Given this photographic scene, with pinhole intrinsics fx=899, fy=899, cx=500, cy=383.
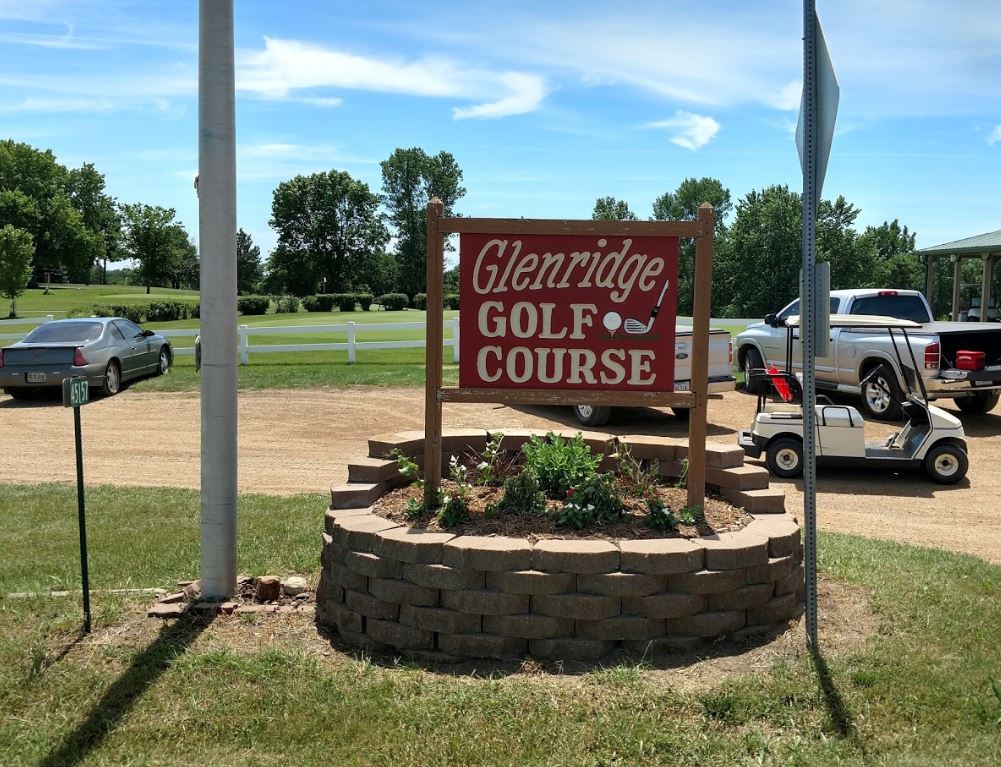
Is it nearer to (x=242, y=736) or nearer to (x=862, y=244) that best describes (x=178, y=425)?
(x=242, y=736)

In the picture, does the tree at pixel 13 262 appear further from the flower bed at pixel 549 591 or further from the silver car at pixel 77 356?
the flower bed at pixel 549 591

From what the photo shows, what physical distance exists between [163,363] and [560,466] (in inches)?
584

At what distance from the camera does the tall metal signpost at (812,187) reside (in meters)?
4.06

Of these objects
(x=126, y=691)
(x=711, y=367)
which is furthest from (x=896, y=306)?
(x=126, y=691)

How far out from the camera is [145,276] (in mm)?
80625

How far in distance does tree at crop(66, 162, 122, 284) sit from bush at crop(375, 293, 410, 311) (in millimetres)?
50499

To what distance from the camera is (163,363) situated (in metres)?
18.5

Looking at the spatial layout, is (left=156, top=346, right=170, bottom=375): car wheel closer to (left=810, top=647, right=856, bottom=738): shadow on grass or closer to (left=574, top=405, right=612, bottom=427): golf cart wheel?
(left=574, top=405, right=612, bottom=427): golf cart wheel

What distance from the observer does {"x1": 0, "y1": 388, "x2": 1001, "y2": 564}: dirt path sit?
8508mm

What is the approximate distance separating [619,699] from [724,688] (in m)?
0.48

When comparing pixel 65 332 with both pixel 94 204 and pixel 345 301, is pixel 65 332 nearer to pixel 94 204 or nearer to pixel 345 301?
pixel 345 301

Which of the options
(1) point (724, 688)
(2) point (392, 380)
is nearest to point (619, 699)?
(1) point (724, 688)

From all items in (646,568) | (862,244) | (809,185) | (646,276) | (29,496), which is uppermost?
(862,244)

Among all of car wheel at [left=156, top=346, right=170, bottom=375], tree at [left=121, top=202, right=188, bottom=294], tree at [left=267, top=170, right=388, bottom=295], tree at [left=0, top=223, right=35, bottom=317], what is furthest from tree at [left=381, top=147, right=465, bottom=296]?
car wheel at [left=156, top=346, right=170, bottom=375]
